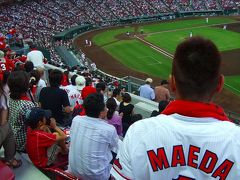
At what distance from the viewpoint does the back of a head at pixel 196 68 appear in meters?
1.98

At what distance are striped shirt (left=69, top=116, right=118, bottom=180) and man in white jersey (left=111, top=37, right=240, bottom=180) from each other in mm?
2117

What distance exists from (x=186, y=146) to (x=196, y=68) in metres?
0.46

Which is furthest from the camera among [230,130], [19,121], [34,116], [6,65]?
[6,65]

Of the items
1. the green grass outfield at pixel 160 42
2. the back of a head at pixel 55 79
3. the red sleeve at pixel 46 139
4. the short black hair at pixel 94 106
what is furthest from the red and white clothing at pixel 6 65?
the green grass outfield at pixel 160 42

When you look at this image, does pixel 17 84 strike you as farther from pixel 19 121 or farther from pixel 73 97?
pixel 73 97

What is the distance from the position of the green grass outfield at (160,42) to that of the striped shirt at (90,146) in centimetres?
2126

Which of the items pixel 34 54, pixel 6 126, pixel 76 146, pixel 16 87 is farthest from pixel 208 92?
pixel 34 54

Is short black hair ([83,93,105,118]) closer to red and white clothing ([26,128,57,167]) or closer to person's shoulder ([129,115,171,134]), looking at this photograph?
red and white clothing ([26,128,57,167])

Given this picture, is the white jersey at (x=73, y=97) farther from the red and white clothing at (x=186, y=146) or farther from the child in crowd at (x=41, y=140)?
the red and white clothing at (x=186, y=146)

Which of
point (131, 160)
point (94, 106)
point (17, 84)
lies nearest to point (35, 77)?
point (17, 84)

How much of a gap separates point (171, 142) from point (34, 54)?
9.48 m

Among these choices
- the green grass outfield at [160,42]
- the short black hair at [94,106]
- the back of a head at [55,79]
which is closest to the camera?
the short black hair at [94,106]

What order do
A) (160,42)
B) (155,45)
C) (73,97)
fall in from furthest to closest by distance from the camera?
(160,42), (155,45), (73,97)

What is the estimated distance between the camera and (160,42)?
1510 inches
